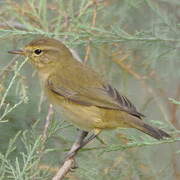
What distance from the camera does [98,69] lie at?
5.58m

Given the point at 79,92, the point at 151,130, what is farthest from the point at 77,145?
the point at 151,130

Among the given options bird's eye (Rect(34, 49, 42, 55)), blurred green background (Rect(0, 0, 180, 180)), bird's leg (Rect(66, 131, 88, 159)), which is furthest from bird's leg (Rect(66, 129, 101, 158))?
bird's eye (Rect(34, 49, 42, 55))

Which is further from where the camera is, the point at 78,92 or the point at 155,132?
the point at 78,92

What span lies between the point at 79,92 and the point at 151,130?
0.74 metres

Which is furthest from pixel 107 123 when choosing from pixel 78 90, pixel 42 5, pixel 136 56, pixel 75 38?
pixel 136 56

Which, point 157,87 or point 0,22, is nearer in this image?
point 0,22

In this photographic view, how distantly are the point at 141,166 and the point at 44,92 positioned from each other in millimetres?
1139

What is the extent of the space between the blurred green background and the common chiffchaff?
11 centimetres

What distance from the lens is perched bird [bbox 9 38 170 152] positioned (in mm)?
4324

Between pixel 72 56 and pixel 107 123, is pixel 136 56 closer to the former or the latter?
pixel 72 56

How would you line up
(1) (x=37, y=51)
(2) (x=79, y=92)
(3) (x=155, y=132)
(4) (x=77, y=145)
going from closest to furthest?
(3) (x=155, y=132)
(4) (x=77, y=145)
(2) (x=79, y=92)
(1) (x=37, y=51)

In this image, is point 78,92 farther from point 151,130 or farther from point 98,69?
point 98,69

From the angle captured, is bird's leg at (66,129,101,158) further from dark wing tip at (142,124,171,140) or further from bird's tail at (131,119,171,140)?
dark wing tip at (142,124,171,140)

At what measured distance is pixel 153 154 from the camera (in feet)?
18.3
